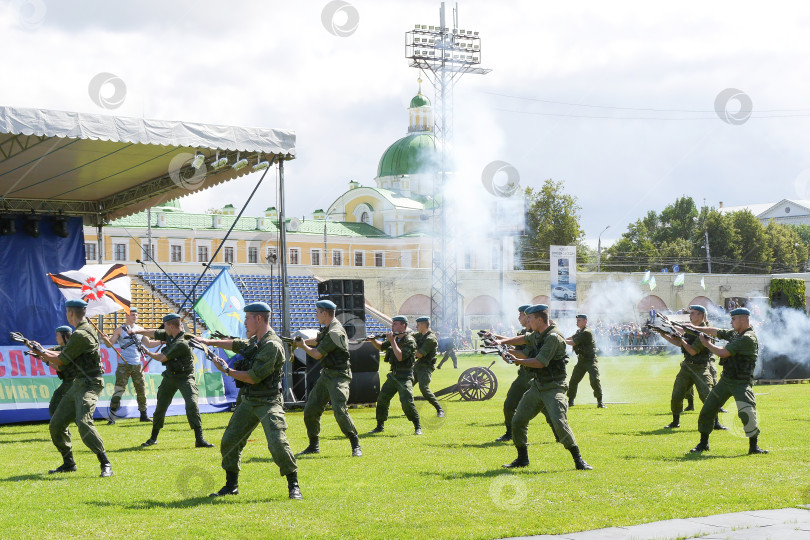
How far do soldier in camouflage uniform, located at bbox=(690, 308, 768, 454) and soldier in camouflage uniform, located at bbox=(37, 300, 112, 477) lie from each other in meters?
7.62

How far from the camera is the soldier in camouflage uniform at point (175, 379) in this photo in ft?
43.2

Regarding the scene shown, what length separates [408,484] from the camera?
31.4ft

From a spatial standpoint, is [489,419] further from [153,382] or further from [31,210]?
[31,210]

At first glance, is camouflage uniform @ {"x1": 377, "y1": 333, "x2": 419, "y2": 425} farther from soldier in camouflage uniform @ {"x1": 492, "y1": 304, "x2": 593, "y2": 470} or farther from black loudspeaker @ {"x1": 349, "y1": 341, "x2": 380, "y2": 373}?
black loudspeaker @ {"x1": 349, "y1": 341, "x2": 380, "y2": 373}

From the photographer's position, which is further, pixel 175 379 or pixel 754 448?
pixel 175 379

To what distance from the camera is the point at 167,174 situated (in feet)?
66.4

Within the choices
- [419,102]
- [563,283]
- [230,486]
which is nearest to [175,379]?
[230,486]

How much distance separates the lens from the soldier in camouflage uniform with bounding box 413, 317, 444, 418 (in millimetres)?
15398

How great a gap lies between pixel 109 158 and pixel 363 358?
674 cm

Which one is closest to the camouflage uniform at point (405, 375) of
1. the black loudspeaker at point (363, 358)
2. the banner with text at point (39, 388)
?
the black loudspeaker at point (363, 358)

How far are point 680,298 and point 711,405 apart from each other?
223 ft

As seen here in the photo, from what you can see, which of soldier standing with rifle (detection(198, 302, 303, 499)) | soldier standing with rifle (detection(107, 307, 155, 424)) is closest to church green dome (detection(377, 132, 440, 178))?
soldier standing with rifle (detection(107, 307, 155, 424))

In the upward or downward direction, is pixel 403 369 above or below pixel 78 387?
below

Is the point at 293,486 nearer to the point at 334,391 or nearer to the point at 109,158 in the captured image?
the point at 334,391
